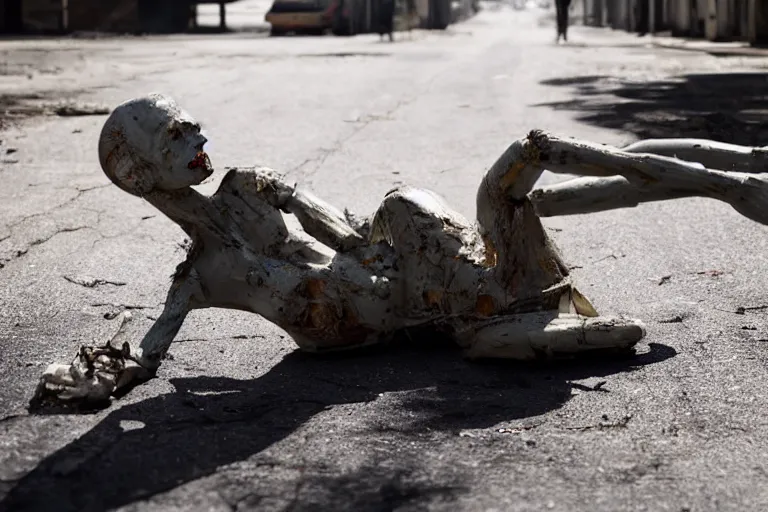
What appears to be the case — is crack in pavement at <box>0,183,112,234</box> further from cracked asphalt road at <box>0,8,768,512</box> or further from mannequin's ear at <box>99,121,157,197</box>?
mannequin's ear at <box>99,121,157,197</box>

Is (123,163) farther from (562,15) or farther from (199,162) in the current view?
(562,15)

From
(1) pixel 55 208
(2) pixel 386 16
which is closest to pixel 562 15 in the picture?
(2) pixel 386 16

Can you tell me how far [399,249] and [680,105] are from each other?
8.30 meters

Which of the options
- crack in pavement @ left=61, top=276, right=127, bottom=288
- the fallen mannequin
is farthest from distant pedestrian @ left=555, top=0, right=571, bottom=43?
the fallen mannequin

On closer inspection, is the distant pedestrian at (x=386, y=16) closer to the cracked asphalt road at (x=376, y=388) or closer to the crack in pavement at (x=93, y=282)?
the cracked asphalt road at (x=376, y=388)

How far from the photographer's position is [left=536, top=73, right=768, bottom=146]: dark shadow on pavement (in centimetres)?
976

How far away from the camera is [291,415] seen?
11.6 ft

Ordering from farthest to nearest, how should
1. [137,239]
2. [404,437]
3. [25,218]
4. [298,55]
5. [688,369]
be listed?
[298,55] → [25,218] → [137,239] → [688,369] → [404,437]

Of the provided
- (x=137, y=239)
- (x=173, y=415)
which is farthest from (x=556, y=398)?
(x=137, y=239)

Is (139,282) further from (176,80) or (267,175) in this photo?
(176,80)

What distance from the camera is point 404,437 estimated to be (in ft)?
10.9

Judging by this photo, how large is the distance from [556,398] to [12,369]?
1794 millimetres

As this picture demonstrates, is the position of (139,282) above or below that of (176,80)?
below

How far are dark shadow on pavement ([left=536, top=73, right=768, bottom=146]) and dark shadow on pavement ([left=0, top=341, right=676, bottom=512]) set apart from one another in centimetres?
570
